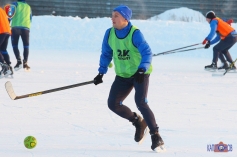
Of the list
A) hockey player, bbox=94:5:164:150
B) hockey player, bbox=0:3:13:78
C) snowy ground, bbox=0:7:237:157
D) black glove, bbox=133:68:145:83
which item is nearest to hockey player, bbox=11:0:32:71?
snowy ground, bbox=0:7:237:157

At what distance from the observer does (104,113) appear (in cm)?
640

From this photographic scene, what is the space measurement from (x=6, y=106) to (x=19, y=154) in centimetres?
248

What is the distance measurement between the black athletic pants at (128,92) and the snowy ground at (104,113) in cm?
22

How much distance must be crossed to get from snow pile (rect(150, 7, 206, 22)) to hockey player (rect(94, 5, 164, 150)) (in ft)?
60.3

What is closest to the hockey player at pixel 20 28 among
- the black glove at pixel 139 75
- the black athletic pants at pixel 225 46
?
the black athletic pants at pixel 225 46

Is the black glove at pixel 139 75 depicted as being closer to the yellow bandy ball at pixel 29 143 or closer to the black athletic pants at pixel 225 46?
the yellow bandy ball at pixel 29 143

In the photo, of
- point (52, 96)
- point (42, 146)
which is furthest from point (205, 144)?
point (52, 96)

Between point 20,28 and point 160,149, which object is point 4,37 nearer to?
point 20,28

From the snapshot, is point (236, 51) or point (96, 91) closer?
point (96, 91)

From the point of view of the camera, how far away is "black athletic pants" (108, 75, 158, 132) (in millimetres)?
4668

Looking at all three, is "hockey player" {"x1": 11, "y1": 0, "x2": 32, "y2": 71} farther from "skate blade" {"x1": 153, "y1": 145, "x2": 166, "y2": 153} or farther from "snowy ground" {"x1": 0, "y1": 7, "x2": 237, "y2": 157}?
"skate blade" {"x1": 153, "y1": 145, "x2": 166, "y2": 153}

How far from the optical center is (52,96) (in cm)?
775

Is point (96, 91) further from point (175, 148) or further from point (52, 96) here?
point (175, 148)

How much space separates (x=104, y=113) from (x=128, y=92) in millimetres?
1576
